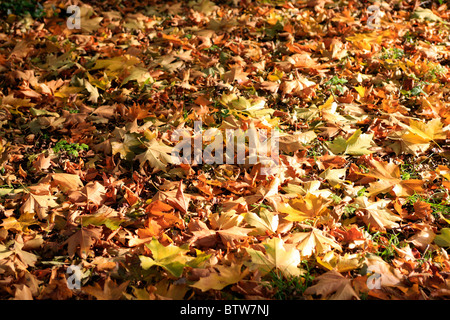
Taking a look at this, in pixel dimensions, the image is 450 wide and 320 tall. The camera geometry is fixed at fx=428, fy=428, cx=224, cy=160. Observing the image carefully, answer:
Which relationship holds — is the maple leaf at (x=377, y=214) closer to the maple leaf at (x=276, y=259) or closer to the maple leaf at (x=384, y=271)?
the maple leaf at (x=384, y=271)

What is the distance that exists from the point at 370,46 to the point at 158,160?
2322 mm

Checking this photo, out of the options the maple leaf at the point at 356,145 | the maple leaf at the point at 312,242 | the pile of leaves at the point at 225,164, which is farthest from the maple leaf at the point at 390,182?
the maple leaf at the point at 312,242

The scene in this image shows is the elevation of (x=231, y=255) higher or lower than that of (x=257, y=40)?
lower

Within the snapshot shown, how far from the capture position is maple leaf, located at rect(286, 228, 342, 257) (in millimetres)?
2061

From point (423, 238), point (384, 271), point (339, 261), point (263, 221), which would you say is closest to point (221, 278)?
point (263, 221)

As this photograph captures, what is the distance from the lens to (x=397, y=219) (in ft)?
7.43

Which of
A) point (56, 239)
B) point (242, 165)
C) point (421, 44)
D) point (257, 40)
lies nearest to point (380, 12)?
point (421, 44)

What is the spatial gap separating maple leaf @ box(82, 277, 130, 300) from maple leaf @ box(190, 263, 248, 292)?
13.0 inches

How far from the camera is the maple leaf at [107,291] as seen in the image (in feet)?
6.17

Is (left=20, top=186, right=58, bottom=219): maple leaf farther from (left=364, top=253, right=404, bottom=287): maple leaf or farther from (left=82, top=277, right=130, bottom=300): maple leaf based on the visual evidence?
(left=364, top=253, right=404, bottom=287): maple leaf

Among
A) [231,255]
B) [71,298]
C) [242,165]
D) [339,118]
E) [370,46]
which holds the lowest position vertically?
[71,298]

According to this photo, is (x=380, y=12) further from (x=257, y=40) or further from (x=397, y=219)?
(x=397, y=219)

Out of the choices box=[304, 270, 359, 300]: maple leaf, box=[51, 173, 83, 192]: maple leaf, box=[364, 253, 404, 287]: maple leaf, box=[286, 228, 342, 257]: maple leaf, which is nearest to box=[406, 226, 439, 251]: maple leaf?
box=[364, 253, 404, 287]: maple leaf

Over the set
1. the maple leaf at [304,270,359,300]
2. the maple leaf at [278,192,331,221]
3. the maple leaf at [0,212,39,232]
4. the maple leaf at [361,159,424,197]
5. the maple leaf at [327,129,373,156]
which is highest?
the maple leaf at [327,129,373,156]
